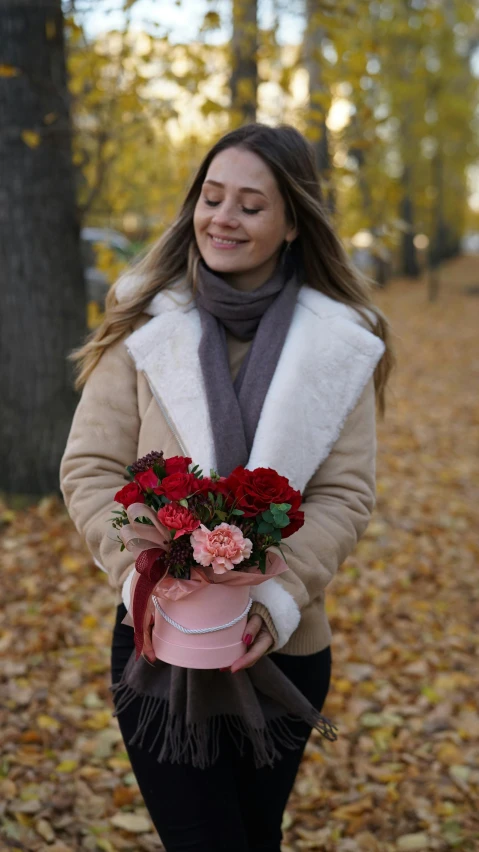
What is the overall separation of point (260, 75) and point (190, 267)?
427 centimetres

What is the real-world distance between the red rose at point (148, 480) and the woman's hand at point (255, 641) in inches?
18.4

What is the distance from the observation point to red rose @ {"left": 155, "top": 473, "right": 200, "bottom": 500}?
1.57 m

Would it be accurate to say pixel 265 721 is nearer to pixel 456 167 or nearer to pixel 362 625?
pixel 362 625

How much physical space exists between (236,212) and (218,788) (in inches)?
60.3

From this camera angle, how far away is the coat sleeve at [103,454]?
2.03 meters

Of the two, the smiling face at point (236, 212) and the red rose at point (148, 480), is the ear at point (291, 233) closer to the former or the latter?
the smiling face at point (236, 212)

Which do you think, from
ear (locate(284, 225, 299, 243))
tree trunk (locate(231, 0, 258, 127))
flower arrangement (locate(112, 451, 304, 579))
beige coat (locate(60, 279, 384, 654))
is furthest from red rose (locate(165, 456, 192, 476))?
tree trunk (locate(231, 0, 258, 127))

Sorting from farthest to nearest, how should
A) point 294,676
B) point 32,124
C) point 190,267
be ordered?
point 32,124 → point 190,267 → point 294,676

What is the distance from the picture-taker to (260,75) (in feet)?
19.6

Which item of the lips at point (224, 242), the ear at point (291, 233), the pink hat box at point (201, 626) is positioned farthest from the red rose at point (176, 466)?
the ear at point (291, 233)

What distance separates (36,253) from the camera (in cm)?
473

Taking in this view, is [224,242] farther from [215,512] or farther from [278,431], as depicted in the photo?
[215,512]

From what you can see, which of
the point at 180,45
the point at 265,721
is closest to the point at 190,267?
the point at 265,721

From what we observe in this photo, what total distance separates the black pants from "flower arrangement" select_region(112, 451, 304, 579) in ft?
2.00
